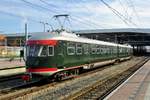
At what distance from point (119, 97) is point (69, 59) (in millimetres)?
8235

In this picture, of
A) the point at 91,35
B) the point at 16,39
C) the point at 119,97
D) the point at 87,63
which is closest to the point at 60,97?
the point at 119,97

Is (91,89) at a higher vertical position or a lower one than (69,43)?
lower

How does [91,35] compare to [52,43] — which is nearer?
[52,43]

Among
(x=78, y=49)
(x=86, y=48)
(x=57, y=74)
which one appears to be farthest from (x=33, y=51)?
(x=86, y=48)

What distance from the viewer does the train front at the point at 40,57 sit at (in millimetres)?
19531

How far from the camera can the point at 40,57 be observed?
65.0 ft

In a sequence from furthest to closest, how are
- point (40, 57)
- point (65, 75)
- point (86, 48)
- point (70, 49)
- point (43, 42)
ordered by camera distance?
point (86, 48)
point (70, 49)
point (65, 75)
point (43, 42)
point (40, 57)

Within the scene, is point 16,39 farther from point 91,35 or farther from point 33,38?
point 33,38

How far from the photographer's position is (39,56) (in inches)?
780

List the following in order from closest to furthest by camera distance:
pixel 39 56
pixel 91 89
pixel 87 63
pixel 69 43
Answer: pixel 91 89 → pixel 39 56 → pixel 69 43 → pixel 87 63

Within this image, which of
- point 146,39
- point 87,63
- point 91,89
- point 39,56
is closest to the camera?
point 91,89

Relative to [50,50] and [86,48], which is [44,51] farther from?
[86,48]

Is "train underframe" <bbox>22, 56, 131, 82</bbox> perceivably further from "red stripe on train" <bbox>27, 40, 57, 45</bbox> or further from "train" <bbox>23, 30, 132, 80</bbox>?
"red stripe on train" <bbox>27, 40, 57, 45</bbox>

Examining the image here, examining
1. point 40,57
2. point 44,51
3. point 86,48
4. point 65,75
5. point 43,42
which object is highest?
point 43,42
